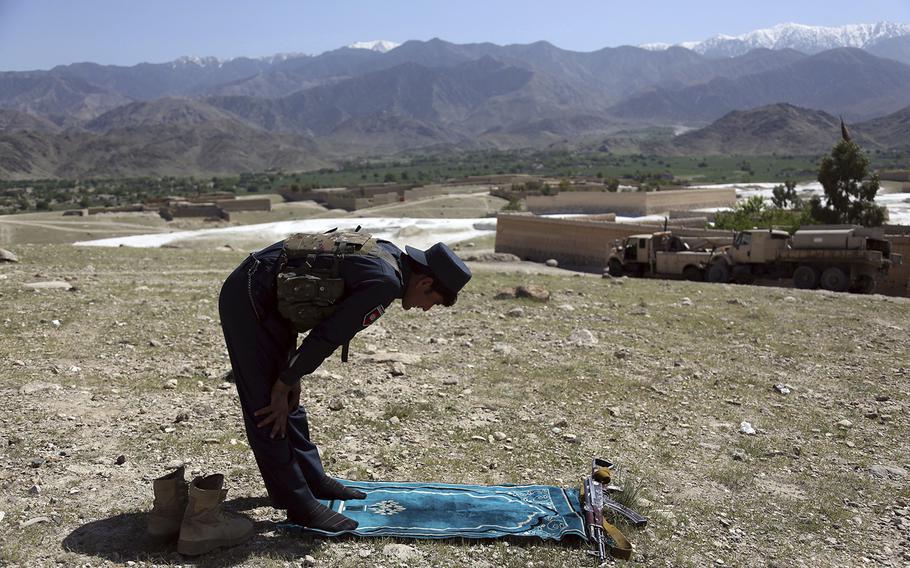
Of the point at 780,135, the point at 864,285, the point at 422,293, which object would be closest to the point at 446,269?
the point at 422,293

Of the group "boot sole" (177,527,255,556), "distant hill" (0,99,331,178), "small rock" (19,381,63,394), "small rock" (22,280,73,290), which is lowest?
"boot sole" (177,527,255,556)

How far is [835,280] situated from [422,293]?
1528 cm

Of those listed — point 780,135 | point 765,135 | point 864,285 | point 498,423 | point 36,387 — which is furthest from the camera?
point 765,135

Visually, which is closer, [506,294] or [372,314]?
[372,314]

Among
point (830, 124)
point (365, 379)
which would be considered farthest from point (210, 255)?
point (830, 124)

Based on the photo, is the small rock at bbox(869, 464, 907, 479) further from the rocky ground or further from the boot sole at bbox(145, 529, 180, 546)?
the boot sole at bbox(145, 529, 180, 546)

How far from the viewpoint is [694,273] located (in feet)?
64.1

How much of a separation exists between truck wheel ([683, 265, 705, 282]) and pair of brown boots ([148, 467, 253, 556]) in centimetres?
1709

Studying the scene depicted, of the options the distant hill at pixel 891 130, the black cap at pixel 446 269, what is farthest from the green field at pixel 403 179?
the black cap at pixel 446 269

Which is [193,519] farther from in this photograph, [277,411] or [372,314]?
[372,314]

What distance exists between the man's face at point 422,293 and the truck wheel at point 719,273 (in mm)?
15895

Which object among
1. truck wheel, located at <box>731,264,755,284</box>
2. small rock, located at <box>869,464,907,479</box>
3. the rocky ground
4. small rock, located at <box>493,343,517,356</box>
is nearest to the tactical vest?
the rocky ground

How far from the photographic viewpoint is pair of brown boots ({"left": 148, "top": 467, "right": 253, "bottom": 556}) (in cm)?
384

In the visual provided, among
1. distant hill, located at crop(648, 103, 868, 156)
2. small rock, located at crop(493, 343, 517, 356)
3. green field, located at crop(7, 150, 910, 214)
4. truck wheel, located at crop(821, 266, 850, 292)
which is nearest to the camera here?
small rock, located at crop(493, 343, 517, 356)
